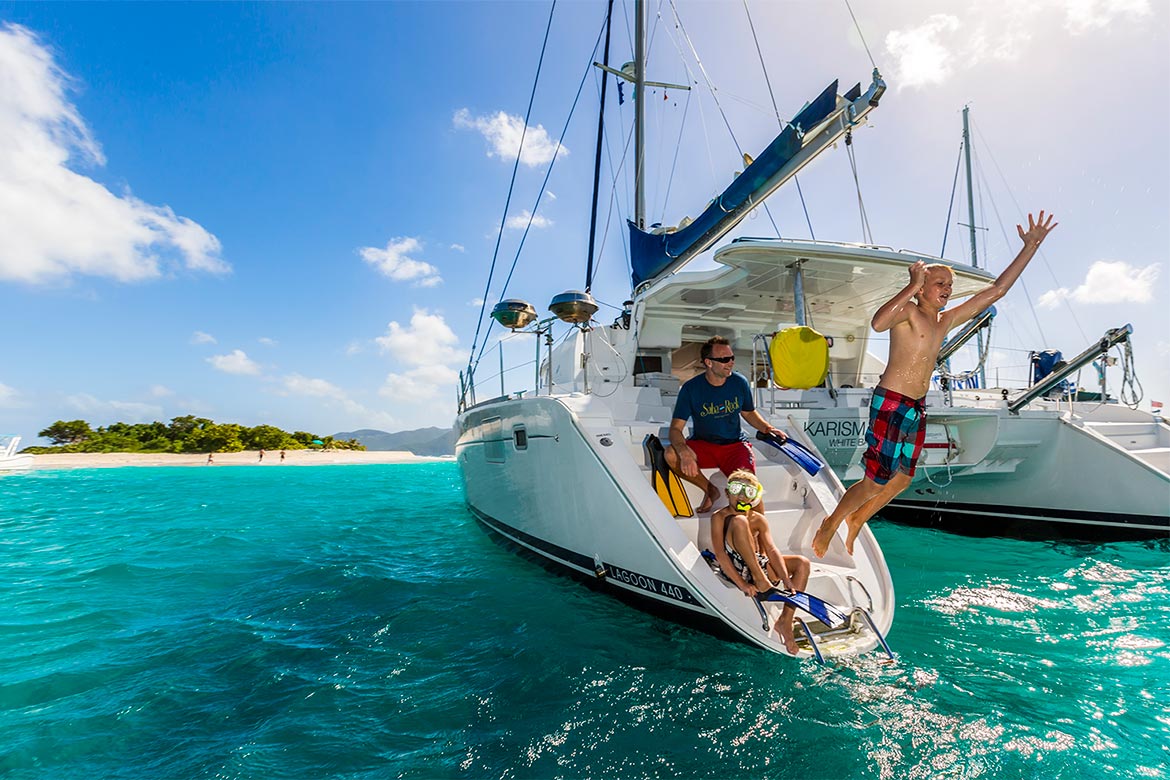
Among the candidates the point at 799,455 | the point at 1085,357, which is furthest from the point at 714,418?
the point at 1085,357

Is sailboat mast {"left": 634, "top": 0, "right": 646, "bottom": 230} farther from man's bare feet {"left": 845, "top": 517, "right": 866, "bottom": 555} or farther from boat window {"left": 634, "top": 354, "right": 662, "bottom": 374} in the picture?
man's bare feet {"left": 845, "top": 517, "right": 866, "bottom": 555}

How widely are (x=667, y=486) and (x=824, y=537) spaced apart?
3.43 ft

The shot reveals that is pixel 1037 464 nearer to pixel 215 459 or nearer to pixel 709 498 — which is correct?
pixel 709 498

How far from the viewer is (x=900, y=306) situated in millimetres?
2396

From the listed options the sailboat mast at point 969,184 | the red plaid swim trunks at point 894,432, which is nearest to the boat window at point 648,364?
the red plaid swim trunks at point 894,432

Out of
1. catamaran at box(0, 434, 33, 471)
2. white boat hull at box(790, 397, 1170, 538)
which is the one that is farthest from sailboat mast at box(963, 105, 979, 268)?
catamaran at box(0, 434, 33, 471)

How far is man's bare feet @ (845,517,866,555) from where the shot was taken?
9.78 feet

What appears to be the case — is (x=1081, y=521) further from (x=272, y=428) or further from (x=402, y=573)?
(x=272, y=428)

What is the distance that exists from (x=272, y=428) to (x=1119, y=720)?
4960 centimetres

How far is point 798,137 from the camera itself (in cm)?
520

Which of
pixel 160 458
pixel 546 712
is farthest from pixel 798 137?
pixel 160 458

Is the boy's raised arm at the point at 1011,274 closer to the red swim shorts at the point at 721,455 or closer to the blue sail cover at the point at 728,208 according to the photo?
the red swim shorts at the point at 721,455

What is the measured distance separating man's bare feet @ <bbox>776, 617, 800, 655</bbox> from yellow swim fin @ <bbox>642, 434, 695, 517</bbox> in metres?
0.91

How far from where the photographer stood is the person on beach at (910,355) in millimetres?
2355
